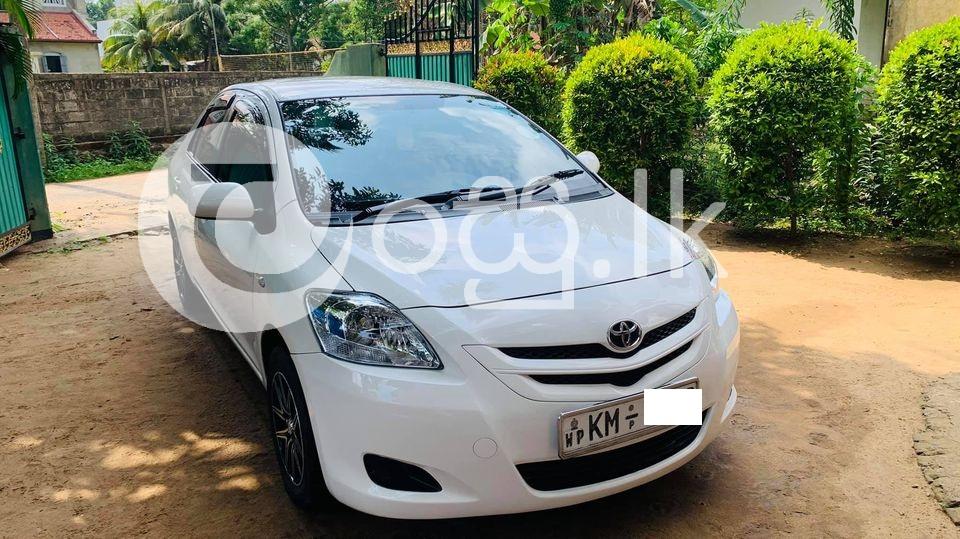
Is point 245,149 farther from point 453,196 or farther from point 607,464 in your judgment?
point 607,464

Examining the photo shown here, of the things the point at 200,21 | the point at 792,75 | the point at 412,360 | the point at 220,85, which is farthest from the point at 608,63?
the point at 200,21

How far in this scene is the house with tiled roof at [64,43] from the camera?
105ft

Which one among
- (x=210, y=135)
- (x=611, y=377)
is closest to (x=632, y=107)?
(x=210, y=135)

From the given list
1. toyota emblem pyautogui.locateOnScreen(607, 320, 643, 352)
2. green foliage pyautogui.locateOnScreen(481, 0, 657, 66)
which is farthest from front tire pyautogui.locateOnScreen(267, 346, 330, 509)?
green foliage pyautogui.locateOnScreen(481, 0, 657, 66)

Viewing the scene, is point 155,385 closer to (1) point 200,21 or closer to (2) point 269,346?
(2) point 269,346

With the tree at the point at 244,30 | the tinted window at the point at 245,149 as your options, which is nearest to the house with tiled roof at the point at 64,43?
the tree at the point at 244,30

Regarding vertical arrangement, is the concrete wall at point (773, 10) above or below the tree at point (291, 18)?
below

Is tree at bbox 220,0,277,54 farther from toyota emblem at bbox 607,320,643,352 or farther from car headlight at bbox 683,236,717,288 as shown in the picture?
toyota emblem at bbox 607,320,643,352

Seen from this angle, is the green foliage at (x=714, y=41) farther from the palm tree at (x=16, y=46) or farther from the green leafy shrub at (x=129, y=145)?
the green leafy shrub at (x=129, y=145)

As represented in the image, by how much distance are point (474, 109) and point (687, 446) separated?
2237 mm

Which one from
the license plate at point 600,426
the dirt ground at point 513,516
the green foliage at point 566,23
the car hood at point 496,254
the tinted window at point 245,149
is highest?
the green foliage at point 566,23

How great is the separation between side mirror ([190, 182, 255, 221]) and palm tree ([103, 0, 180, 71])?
146 ft

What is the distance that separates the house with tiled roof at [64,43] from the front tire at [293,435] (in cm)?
3487

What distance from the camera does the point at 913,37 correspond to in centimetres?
610
